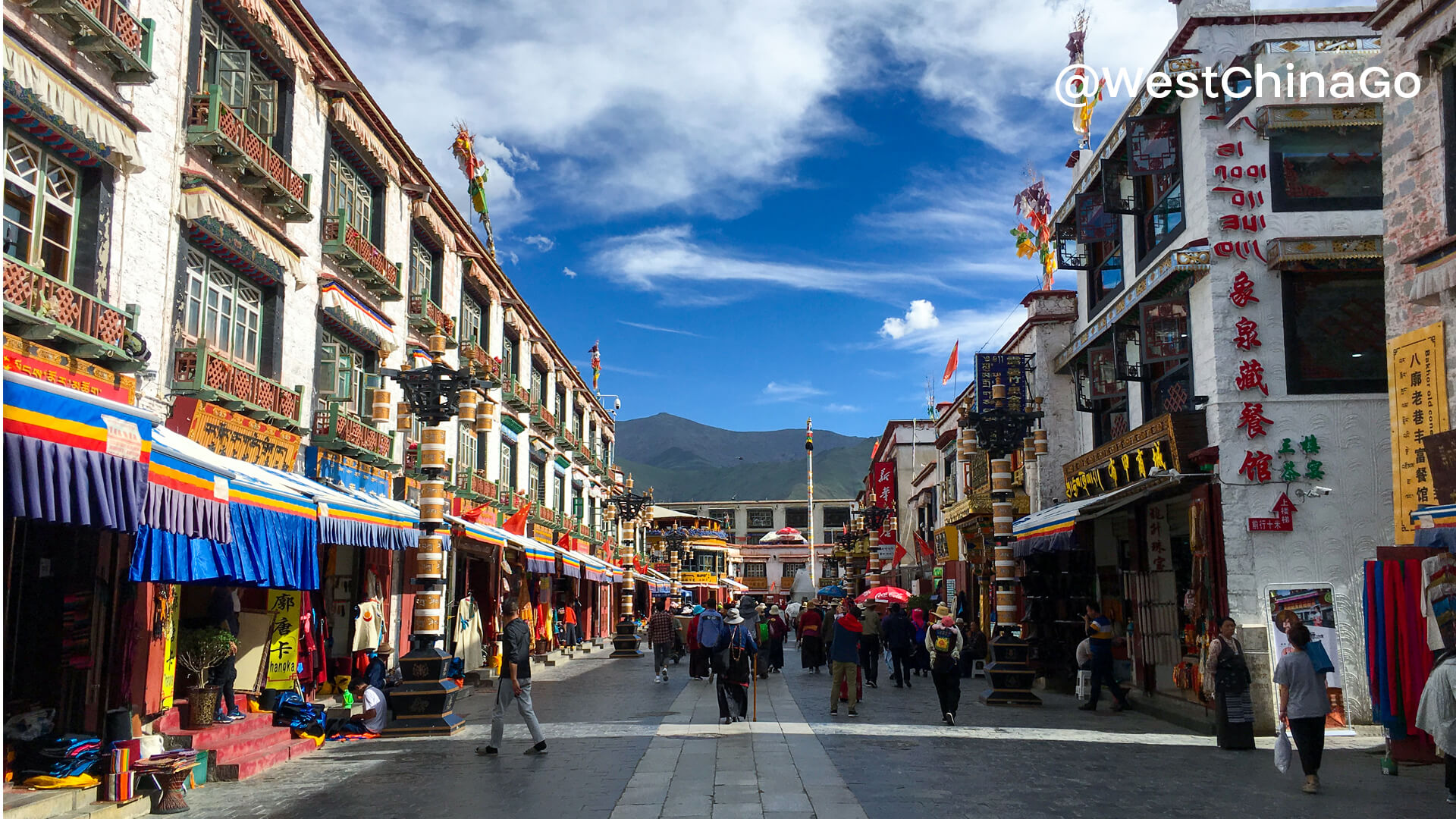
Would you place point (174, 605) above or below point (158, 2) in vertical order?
below

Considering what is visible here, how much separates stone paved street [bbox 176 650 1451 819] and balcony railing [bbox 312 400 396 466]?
189 inches

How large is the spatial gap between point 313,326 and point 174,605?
5845 mm

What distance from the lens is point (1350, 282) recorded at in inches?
599

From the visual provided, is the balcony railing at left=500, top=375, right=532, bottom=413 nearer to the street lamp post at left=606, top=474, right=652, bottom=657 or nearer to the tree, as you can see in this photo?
the street lamp post at left=606, top=474, right=652, bottom=657

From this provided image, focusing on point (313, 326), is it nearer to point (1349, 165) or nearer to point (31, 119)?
point (31, 119)

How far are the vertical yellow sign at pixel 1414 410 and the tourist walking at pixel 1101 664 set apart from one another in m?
6.27

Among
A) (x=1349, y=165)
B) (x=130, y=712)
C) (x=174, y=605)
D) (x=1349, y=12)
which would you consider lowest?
(x=130, y=712)

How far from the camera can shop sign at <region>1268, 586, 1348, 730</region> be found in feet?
46.4

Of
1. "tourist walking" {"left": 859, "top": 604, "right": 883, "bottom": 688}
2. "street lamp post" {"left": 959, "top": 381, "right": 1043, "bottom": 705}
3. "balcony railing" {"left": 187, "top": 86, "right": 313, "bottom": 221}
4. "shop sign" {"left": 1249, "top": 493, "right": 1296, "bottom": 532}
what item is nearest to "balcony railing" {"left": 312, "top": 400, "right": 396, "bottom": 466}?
"balcony railing" {"left": 187, "top": 86, "right": 313, "bottom": 221}

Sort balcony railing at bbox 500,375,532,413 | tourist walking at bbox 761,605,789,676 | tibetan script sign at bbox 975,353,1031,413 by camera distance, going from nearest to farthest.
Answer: tibetan script sign at bbox 975,353,1031,413
tourist walking at bbox 761,605,789,676
balcony railing at bbox 500,375,532,413

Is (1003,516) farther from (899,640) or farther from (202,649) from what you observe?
(202,649)

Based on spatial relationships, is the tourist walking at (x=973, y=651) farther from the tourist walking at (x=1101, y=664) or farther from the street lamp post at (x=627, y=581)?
the street lamp post at (x=627, y=581)

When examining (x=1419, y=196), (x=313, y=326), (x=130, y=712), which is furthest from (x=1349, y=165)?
(x=130, y=712)

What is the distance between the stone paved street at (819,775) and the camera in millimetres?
8891
